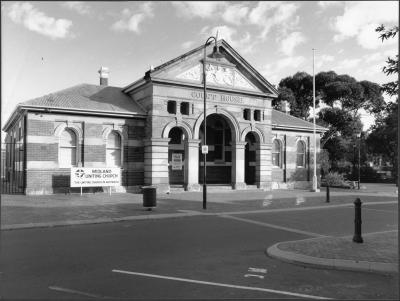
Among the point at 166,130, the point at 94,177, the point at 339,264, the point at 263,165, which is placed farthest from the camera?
the point at 263,165

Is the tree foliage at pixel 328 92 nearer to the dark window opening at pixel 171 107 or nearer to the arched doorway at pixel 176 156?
the arched doorway at pixel 176 156

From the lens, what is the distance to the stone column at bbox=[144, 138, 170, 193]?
83.2 ft

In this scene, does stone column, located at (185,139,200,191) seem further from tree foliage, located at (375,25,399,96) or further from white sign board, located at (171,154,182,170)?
tree foliage, located at (375,25,399,96)

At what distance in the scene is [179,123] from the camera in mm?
26250

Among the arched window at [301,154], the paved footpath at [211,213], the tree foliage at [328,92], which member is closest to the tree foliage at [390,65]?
the paved footpath at [211,213]

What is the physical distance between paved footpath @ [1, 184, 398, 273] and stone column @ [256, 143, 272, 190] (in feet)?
6.94

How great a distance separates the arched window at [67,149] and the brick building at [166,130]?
6 centimetres

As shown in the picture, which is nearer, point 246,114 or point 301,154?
point 246,114

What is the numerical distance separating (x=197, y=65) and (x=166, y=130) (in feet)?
15.8

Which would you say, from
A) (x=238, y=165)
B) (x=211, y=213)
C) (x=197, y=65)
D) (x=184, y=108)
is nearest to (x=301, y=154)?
(x=238, y=165)

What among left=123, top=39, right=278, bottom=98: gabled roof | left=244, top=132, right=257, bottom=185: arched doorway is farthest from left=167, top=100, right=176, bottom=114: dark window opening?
left=244, top=132, right=257, bottom=185: arched doorway

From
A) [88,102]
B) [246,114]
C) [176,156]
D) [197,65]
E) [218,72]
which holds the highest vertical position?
[197,65]

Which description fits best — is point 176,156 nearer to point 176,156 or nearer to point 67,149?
point 176,156

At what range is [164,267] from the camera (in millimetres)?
7461
